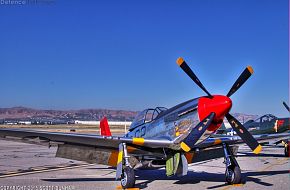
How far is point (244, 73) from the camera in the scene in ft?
31.7

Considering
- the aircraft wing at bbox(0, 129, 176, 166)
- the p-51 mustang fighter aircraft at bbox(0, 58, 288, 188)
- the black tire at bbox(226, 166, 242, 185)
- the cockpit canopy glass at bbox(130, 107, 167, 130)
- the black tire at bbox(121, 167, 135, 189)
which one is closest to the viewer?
the p-51 mustang fighter aircraft at bbox(0, 58, 288, 188)

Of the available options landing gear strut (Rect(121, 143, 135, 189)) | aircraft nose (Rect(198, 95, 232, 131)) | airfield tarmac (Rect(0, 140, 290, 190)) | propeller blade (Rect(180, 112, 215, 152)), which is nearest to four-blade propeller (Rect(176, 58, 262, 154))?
aircraft nose (Rect(198, 95, 232, 131))

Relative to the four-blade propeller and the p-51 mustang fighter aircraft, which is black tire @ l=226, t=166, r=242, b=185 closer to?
the p-51 mustang fighter aircraft

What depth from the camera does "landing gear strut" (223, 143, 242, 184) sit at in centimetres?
980

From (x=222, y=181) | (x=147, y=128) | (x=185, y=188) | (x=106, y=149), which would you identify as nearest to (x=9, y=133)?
(x=106, y=149)

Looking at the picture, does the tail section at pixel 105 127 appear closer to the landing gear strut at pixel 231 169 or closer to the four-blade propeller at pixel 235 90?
the landing gear strut at pixel 231 169

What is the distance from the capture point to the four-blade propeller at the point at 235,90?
9.30m

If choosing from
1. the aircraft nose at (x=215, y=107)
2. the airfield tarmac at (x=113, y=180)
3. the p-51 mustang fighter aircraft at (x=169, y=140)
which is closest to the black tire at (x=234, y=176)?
the p-51 mustang fighter aircraft at (x=169, y=140)

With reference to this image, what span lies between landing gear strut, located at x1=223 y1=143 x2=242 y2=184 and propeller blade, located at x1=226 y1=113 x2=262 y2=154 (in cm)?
94

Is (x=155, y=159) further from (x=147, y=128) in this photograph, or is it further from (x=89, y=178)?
(x=89, y=178)

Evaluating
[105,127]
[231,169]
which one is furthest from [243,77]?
[105,127]

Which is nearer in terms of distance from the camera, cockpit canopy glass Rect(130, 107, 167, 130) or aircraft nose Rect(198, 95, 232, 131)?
aircraft nose Rect(198, 95, 232, 131)

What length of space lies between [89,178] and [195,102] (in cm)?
405

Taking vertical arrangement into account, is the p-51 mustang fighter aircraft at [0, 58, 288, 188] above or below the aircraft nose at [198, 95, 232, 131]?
below
